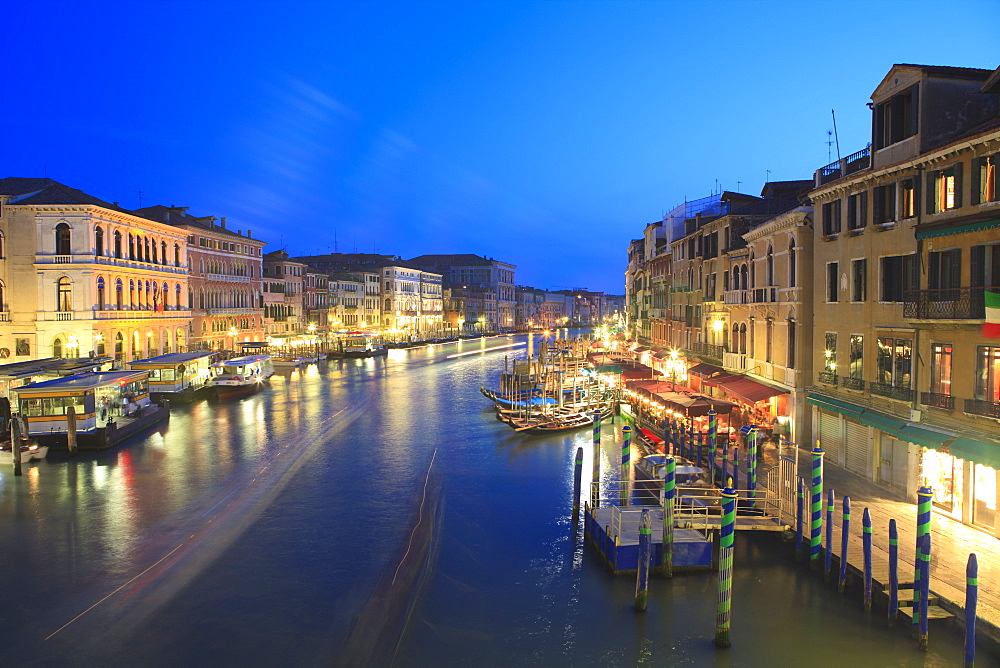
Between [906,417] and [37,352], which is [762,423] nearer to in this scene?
[906,417]

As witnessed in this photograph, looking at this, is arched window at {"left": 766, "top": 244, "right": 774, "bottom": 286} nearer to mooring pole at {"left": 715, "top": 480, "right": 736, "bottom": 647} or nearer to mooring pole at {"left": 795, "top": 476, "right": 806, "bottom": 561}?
mooring pole at {"left": 795, "top": 476, "right": 806, "bottom": 561}

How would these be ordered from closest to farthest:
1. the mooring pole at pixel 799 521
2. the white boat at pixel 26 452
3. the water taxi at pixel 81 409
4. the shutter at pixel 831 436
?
the mooring pole at pixel 799 521 → the shutter at pixel 831 436 → the white boat at pixel 26 452 → the water taxi at pixel 81 409

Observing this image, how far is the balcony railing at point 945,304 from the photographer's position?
44.4ft

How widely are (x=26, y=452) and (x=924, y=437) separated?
1022 inches

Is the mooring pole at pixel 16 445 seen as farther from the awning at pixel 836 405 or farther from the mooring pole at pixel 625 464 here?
the awning at pixel 836 405

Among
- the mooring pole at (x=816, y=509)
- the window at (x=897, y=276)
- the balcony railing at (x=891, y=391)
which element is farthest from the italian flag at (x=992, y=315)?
the mooring pole at (x=816, y=509)

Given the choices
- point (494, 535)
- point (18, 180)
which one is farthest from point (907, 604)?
point (18, 180)

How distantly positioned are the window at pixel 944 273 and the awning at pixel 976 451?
2888 millimetres

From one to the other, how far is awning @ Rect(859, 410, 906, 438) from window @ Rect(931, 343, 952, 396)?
1090 millimetres

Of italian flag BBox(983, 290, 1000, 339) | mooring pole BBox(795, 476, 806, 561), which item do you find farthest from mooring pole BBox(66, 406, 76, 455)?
italian flag BBox(983, 290, 1000, 339)

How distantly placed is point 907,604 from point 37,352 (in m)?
40.2

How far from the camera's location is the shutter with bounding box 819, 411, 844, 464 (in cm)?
1939

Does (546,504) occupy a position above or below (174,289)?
below

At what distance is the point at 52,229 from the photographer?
37000mm
